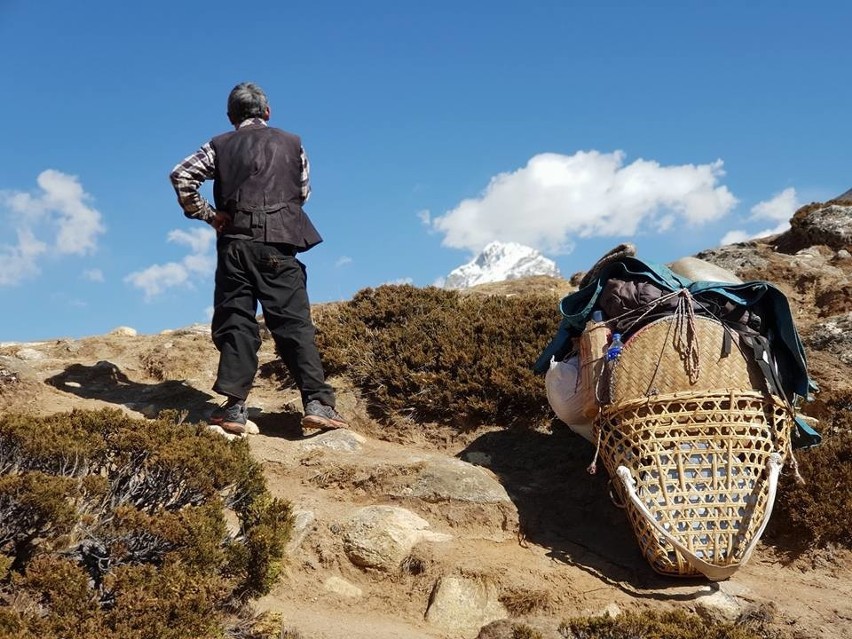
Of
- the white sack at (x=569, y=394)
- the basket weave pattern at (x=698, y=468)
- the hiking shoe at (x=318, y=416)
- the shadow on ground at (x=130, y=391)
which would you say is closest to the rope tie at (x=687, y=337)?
the basket weave pattern at (x=698, y=468)

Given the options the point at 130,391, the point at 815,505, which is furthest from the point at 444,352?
the point at 815,505

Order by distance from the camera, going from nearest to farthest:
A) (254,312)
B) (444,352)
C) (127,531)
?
(127,531) < (254,312) < (444,352)

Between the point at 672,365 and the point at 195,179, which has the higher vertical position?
the point at 195,179

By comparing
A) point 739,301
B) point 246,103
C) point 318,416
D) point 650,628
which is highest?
point 246,103

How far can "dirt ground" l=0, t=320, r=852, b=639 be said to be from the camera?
12.7 feet

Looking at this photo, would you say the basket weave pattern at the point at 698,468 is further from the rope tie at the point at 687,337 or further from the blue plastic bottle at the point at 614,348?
the blue plastic bottle at the point at 614,348

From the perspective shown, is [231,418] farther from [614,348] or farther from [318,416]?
[614,348]

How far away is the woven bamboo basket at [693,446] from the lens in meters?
3.95

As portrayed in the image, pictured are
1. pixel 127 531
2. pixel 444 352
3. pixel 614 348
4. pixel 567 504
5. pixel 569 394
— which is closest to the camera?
pixel 127 531

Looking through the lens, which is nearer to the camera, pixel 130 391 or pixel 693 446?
pixel 693 446

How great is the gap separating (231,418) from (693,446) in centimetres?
328

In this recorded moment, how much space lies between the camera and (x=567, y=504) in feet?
16.5

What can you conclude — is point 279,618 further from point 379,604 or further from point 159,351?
point 159,351

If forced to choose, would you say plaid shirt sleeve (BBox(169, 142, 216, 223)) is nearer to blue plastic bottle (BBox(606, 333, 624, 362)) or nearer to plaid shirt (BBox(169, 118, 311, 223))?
plaid shirt (BBox(169, 118, 311, 223))
